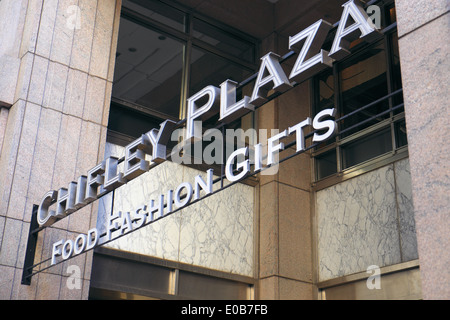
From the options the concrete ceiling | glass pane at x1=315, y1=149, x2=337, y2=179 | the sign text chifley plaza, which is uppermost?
the concrete ceiling

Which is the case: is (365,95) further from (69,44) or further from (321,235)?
(69,44)

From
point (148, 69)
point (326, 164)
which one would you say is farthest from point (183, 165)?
point (326, 164)

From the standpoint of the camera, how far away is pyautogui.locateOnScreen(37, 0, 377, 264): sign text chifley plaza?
607 cm

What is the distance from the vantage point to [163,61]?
13.5 metres

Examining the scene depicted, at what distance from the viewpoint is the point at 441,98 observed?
5.15m

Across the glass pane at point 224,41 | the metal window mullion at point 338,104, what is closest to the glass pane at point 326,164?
the metal window mullion at point 338,104

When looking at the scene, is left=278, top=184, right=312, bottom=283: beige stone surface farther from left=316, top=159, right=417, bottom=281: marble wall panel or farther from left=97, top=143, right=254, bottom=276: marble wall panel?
left=97, top=143, right=254, bottom=276: marble wall panel

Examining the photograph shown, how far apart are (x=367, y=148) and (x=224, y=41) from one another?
4.24 metres

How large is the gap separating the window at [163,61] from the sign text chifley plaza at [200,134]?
3.27 meters

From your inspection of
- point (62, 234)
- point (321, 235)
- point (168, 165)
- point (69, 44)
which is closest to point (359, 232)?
point (321, 235)

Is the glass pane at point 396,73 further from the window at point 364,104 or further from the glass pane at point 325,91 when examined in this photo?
the glass pane at point 325,91

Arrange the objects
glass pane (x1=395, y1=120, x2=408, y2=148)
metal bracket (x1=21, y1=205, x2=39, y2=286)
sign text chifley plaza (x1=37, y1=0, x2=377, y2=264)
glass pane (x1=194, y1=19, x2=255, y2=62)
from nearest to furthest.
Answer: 1. sign text chifley plaza (x1=37, y1=0, x2=377, y2=264)
2. metal bracket (x1=21, y1=205, x2=39, y2=286)
3. glass pane (x1=395, y1=120, x2=408, y2=148)
4. glass pane (x1=194, y1=19, x2=255, y2=62)

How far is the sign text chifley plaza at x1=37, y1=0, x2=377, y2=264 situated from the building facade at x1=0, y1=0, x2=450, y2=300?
0.10 feet

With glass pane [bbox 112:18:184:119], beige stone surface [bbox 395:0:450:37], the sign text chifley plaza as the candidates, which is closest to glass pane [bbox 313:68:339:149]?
glass pane [bbox 112:18:184:119]
